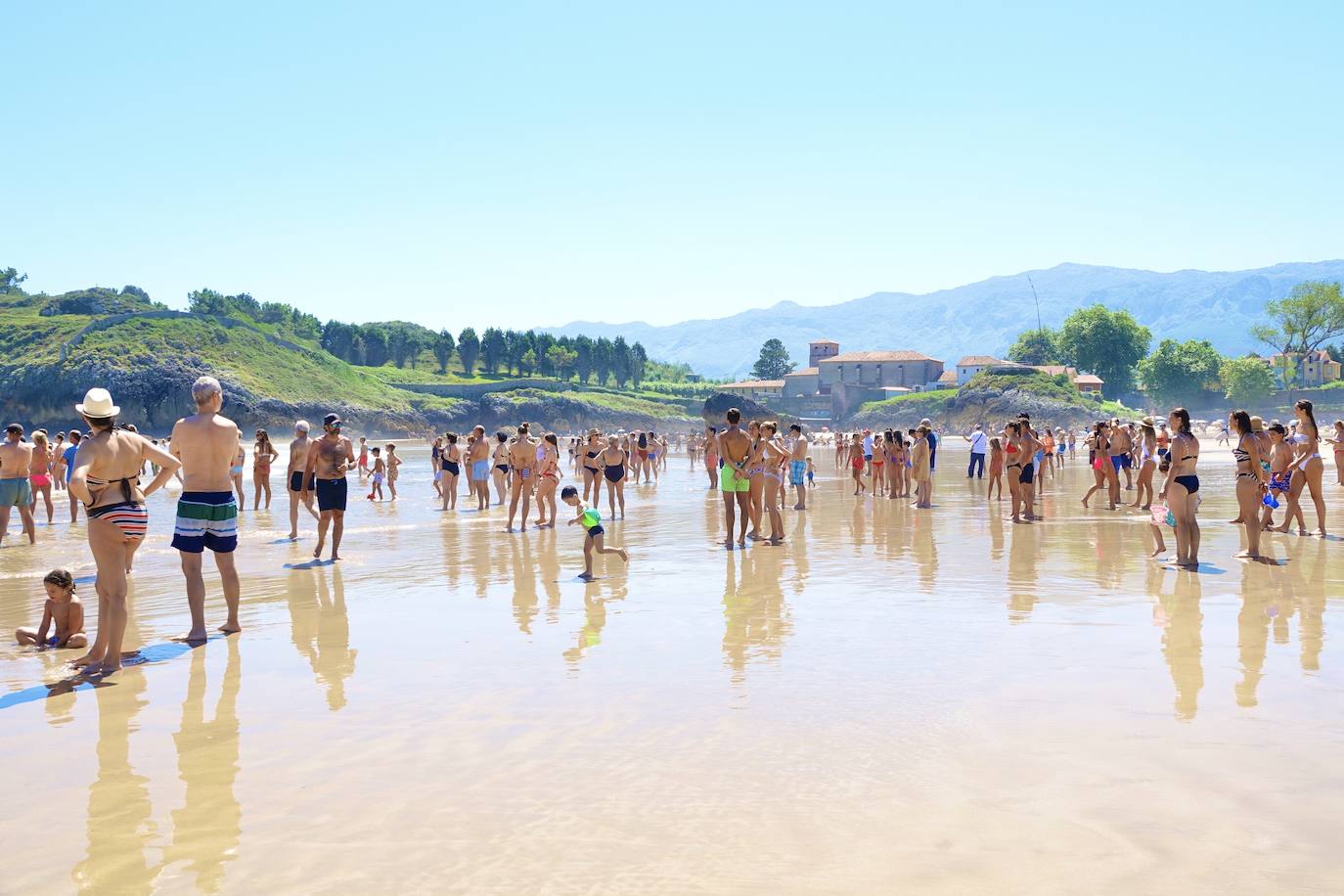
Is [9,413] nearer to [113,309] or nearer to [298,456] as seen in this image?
[113,309]

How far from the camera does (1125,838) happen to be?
3596 mm

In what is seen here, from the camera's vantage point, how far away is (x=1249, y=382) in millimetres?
97625

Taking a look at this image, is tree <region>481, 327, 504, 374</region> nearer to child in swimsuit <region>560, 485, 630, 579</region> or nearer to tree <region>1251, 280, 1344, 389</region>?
tree <region>1251, 280, 1344, 389</region>

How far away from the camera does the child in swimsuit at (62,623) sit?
688 cm

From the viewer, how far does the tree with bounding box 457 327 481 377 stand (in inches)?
Answer: 5187

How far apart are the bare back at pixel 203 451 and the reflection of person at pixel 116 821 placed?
6.91 ft

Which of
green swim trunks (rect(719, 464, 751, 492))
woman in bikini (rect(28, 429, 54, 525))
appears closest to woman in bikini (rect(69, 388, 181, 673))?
green swim trunks (rect(719, 464, 751, 492))

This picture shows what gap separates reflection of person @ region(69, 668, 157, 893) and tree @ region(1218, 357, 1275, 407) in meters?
111

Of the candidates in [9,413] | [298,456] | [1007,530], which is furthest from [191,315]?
[1007,530]

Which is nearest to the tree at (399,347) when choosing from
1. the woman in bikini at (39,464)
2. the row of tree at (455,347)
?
the row of tree at (455,347)

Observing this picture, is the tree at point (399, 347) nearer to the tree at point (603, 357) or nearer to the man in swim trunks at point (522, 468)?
the tree at point (603, 357)

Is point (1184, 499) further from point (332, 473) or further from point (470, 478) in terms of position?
point (470, 478)

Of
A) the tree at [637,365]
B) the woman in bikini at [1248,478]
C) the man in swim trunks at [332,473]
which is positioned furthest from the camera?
the tree at [637,365]

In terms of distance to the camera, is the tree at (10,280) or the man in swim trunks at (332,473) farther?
the tree at (10,280)
